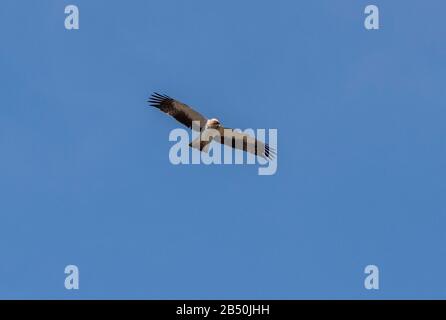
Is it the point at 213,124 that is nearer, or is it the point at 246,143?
the point at 213,124

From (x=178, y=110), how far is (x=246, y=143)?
94.5 inches

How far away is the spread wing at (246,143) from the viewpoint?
125ft

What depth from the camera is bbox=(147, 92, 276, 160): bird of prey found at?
123ft

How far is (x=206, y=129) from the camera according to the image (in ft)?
123

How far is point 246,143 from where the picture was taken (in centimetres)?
3878

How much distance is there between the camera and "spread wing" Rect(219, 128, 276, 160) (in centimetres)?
3816

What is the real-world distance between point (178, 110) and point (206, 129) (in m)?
1.30

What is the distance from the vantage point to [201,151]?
123 feet

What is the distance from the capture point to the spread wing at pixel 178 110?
125 feet
